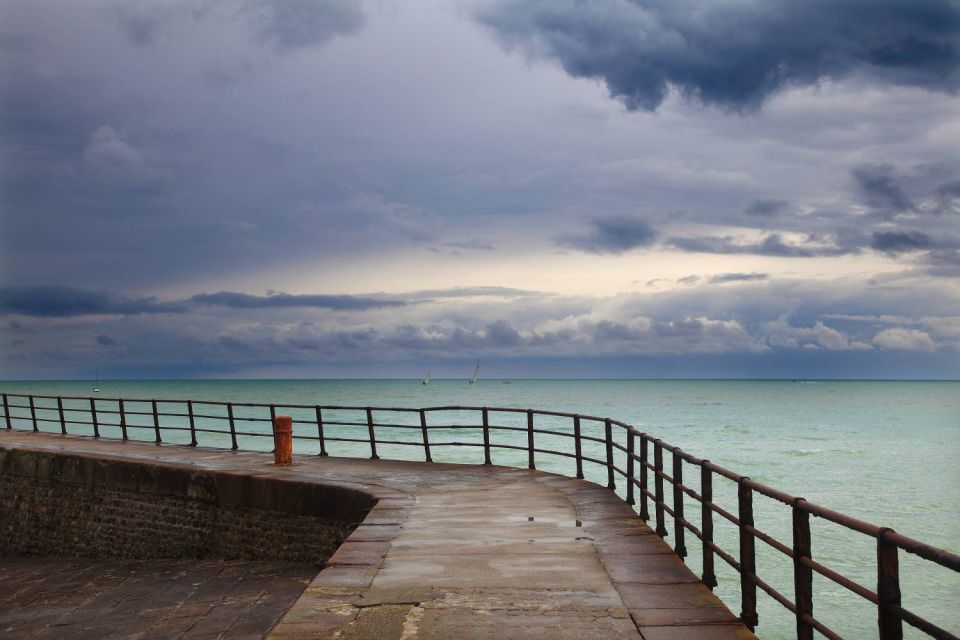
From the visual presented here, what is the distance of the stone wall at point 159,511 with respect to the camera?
1196 cm

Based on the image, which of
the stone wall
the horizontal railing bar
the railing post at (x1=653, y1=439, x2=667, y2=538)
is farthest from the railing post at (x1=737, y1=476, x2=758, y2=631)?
the stone wall

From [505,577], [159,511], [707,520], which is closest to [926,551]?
[707,520]

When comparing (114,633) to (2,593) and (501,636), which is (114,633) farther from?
(501,636)

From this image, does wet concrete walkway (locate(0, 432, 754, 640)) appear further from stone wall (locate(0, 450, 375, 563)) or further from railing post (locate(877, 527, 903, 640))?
railing post (locate(877, 527, 903, 640))

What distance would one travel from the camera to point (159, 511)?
564 inches

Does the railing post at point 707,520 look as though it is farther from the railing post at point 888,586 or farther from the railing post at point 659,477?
the railing post at point 888,586

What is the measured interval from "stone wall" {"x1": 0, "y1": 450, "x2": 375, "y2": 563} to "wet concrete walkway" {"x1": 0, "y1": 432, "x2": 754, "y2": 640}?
1018mm

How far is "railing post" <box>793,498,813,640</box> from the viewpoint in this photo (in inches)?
184

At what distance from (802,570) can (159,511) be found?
12.2 metres

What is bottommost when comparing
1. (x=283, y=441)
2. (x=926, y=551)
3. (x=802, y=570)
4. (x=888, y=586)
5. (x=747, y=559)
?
(x=283, y=441)

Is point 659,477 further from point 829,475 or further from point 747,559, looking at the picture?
point 829,475

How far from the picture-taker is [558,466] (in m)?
37.8

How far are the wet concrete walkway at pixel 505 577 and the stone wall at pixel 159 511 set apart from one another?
1.02 metres

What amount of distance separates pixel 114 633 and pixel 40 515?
8155 millimetres
